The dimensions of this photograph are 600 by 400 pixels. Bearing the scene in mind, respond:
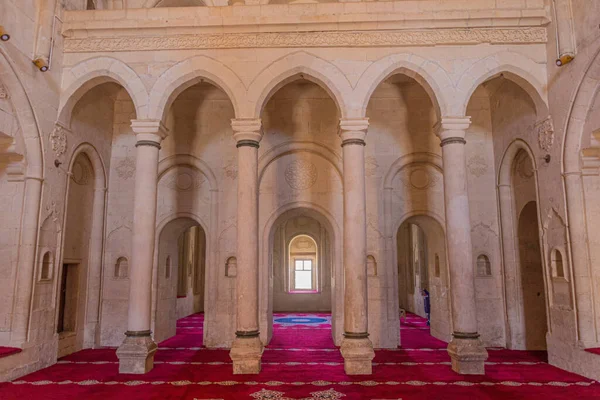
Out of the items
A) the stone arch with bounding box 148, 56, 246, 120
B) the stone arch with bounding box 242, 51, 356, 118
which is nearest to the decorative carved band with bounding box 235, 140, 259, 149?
the stone arch with bounding box 242, 51, 356, 118

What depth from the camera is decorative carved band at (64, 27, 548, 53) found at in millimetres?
8070

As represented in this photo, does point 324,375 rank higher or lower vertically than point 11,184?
lower

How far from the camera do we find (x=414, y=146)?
34.7 feet

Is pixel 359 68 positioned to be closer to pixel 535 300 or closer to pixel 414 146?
pixel 414 146

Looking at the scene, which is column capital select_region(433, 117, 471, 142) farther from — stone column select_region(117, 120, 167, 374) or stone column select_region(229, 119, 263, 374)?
stone column select_region(117, 120, 167, 374)

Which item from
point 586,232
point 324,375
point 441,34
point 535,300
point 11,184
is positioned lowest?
point 324,375

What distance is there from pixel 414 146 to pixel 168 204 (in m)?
5.95

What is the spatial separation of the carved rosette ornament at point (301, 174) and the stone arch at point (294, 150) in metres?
0.31

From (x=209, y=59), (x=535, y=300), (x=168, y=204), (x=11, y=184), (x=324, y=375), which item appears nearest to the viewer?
(x=324, y=375)

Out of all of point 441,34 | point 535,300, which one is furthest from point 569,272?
point 441,34

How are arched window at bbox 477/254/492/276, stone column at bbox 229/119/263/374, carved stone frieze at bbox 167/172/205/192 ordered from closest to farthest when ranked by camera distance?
→ stone column at bbox 229/119/263/374 → arched window at bbox 477/254/492/276 → carved stone frieze at bbox 167/172/205/192

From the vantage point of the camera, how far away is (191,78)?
8281 millimetres

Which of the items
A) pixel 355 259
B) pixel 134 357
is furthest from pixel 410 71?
pixel 134 357

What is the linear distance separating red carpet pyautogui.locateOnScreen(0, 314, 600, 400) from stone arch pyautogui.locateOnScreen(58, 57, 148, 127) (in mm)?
4485
